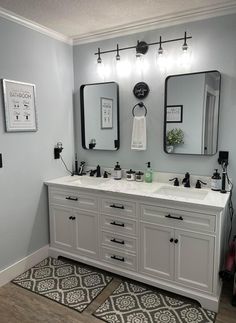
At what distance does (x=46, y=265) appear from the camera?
8.74 feet

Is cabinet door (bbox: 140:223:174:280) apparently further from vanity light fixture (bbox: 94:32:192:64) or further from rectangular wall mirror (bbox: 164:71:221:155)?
vanity light fixture (bbox: 94:32:192:64)

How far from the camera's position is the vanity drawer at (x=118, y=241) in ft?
7.55

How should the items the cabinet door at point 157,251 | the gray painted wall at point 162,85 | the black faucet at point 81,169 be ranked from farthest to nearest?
the black faucet at point 81,169 → the gray painted wall at point 162,85 → the cabinet door at point 157,251

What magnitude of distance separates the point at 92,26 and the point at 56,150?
1368 mm

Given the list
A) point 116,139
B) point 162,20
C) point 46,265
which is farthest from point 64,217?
point 162,20

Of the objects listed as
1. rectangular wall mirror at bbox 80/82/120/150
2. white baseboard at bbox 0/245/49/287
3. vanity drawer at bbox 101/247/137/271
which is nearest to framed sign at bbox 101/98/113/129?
rectangular wall mirror at bbox 80/82/120/150

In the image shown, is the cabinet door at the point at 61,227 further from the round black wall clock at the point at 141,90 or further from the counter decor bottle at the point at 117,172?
the round black wall clock at the point at 141,90

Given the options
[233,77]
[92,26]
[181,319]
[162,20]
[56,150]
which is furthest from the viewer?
[56,150]

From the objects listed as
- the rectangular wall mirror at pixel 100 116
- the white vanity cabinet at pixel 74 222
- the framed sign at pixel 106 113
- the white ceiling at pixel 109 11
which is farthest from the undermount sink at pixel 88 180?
the white ceiling at pixel 109 11

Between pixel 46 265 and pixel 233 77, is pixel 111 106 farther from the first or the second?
pixel 46 265

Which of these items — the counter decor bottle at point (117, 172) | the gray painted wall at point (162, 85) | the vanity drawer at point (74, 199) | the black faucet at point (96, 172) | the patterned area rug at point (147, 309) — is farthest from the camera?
the black faucet at point (96, 172)

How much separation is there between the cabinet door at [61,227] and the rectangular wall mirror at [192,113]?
4.16ft

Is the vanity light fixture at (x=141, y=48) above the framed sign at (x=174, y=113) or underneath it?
above

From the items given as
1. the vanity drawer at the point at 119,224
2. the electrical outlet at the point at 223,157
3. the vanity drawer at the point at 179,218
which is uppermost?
the electrical outlet at the point at 223,157
